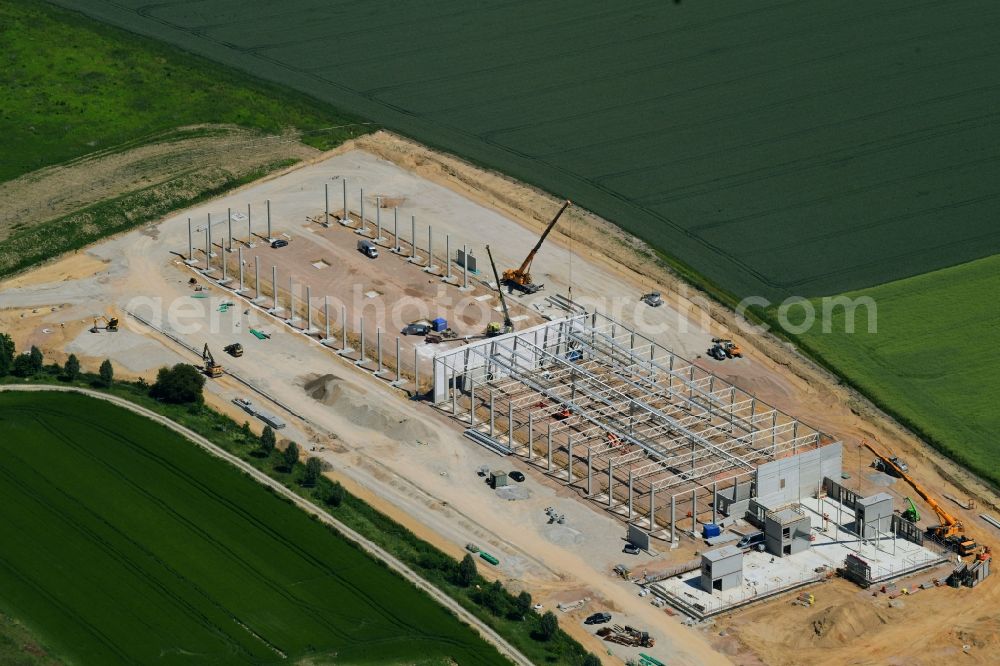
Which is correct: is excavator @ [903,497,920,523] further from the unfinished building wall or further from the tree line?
the tree line

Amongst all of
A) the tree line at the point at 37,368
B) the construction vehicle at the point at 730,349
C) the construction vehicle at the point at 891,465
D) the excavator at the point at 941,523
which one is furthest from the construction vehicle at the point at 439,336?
the excavator at the point at 941,523

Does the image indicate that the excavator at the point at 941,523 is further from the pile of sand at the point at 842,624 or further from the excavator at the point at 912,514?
the pile of sand at the point at 842,624

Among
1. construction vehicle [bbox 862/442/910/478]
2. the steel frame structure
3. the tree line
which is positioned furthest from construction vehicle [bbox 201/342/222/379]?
construction vehicle [bbox 862/442/910/478]

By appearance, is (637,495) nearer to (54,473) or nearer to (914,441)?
(914,441)

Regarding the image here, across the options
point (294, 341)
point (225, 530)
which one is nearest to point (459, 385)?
point (294, 341)

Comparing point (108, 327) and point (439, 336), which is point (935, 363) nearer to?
point (439, 336)

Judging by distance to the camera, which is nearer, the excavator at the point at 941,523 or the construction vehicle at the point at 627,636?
the construction vehicle at the point at 627,636

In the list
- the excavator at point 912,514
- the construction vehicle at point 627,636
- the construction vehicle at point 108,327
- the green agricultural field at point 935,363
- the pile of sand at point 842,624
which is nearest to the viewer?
the construction vehicle at point 627,636
